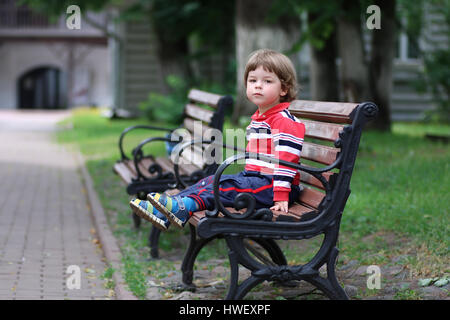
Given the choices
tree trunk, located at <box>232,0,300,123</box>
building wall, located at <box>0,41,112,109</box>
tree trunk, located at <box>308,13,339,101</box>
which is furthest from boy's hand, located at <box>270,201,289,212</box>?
building wall, located at <box>0,41,112,109</box>

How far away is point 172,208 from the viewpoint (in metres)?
4.15

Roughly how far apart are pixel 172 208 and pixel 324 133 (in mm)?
1019

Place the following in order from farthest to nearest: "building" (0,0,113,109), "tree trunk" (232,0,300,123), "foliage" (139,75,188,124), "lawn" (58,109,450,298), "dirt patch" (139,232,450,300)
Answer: "building" (0,0,113,109)
"foliage" (139,75,188,124)
"tree trunk" (232,0,300,123)
"lawn" (58,109,450,298)
"dirt patch" (139,232,450,300)

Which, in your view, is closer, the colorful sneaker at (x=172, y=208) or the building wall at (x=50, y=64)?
the colorful sneaker at (x=172, y=208)

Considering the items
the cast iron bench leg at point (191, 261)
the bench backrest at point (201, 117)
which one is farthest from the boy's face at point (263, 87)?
the bench backrest at point (201, 117)

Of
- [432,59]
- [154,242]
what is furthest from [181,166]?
[432,59]

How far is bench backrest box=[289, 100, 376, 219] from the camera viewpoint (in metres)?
3.93

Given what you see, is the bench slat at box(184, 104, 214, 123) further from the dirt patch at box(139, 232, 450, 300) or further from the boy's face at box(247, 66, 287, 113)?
the boy's face at box(247, 66, 287, 113)

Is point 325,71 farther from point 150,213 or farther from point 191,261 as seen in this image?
point 150,213

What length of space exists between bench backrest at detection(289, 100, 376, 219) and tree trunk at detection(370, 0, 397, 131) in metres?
8.51

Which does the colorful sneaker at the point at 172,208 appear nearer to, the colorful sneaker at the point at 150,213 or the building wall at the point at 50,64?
the colorful sneaker at the point at 150,213

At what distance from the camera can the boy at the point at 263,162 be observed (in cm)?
412

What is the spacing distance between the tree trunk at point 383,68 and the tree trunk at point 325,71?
3.14 ft

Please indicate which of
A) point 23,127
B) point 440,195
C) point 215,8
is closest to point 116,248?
point 440,195
